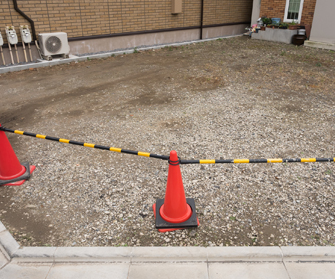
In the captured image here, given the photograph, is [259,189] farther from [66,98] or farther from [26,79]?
[26,79]

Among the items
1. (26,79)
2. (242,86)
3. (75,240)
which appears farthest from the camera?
(26,79)

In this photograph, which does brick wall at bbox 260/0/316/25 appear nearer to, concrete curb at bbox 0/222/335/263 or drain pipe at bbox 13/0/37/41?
drain pipe at bbox 13/0/37/41

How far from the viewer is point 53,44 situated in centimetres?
890

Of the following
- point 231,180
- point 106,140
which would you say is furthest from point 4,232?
point 231,180

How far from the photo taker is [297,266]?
2609mm

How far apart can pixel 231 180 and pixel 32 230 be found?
2543 millimetres

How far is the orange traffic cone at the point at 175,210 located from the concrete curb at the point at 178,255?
33cm

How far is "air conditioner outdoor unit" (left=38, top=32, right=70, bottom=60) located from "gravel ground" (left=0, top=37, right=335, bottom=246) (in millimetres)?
582

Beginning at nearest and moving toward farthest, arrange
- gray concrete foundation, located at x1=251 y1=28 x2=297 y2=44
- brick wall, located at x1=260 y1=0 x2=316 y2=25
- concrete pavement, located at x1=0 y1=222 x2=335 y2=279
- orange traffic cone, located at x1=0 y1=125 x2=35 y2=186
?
concrete pavement, located at x1=0 y1=222 x2=335 y2=279
orange traffic cone, located at x1=0 y1=125 x2=35 y2=186
brick wall, located at x1=260 y1=0 x2=316 y2=25
gray concrete foundation, located at x1=251 y1=28 x2=297 y2=44

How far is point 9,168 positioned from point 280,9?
13172mm

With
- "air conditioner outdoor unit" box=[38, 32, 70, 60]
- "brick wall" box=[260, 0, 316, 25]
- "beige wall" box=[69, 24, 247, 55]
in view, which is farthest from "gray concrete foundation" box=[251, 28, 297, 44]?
"air conditioner outdoor unit" box=[38, 32, 70, 60]

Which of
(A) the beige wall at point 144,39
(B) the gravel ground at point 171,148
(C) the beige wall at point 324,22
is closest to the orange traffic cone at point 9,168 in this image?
(B) the gravel ground at point 171,148

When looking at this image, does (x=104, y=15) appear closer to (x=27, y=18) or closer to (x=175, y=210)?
(x=27, y=18)

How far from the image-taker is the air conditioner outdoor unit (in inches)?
344
